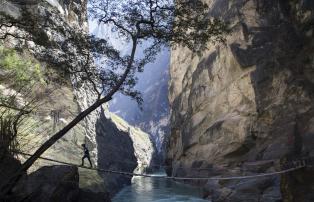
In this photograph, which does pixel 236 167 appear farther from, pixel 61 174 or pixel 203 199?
pixel 61 174

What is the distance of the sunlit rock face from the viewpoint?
70.7 feet

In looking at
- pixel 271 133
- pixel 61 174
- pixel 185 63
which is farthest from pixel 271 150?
pixel 185 63

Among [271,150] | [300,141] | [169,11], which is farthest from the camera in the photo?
[271,150]

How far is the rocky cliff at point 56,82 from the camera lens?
37.9 feet

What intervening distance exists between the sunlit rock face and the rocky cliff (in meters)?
7.55

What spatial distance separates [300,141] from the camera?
21.1 m

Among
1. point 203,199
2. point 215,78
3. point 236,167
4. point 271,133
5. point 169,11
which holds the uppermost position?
point 215,78

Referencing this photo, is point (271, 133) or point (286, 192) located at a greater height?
point (271, 133)

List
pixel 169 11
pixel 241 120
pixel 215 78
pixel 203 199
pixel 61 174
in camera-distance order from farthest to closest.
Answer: pixel 215 78 < pixel 241 120 < pixel 203 199 < pixel 61 174 < pixel 169 11

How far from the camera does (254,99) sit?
2598 centimetres

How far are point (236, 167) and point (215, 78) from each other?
7.96m

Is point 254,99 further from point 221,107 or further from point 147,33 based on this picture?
point 147,33

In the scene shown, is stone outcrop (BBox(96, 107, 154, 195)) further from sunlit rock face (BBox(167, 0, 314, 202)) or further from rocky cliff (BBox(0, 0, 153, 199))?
Answer: sunlit rock face (BBox(167, 0, 314, 202))

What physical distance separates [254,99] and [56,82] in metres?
16.2
